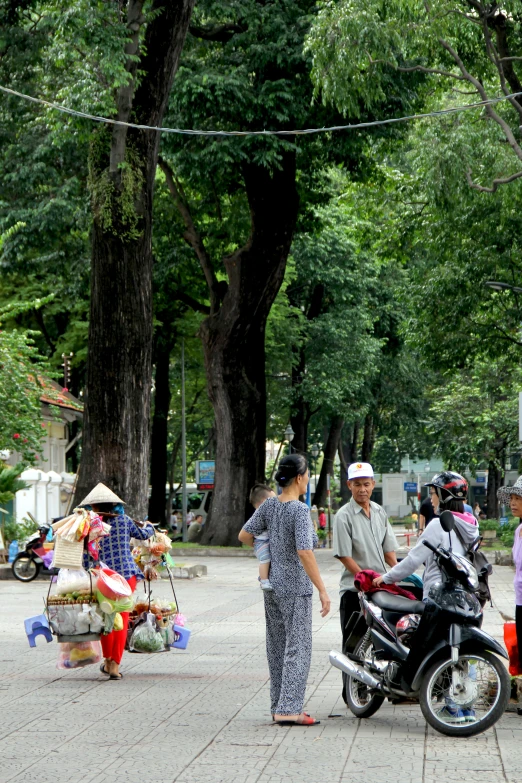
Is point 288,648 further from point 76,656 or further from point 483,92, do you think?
point 483,92

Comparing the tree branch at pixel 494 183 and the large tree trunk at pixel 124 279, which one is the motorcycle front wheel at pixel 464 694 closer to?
the large tree trunk at pixel 124 279

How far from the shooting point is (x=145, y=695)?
9.94 m

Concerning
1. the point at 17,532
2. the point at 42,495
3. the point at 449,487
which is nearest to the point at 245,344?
the point at 17,532

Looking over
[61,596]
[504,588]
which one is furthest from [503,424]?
[61,596]

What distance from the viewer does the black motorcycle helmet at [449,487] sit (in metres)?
8.57

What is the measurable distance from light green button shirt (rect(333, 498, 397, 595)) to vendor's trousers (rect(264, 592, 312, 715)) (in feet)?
1.75

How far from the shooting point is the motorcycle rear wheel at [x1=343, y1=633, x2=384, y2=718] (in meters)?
8.55

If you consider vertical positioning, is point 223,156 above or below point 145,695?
above

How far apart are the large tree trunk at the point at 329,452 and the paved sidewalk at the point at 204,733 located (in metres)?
37.7

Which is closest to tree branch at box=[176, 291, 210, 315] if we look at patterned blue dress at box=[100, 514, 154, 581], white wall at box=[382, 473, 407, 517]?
white wall at box=[382, 473, 407, 517]

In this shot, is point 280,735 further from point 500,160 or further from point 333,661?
point 500,160

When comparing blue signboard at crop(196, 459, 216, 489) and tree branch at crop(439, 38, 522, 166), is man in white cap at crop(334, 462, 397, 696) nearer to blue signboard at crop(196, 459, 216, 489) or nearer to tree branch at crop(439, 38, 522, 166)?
tree branch at crop(439, 38, 522, 166)

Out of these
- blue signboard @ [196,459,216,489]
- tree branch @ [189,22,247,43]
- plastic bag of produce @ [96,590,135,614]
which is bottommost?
plastic bag of produce @ [96,590,135,614]

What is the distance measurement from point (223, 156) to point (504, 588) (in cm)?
1118
